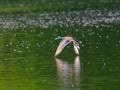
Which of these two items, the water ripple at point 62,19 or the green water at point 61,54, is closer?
the green water at point 61,54

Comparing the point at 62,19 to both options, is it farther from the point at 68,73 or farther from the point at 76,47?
the point at 68,73

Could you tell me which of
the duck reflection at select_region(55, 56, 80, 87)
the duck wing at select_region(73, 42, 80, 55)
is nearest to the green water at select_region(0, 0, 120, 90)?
the duck reflection at select_region(55, 56, 80, 87)

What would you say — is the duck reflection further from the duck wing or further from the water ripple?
the water ripple

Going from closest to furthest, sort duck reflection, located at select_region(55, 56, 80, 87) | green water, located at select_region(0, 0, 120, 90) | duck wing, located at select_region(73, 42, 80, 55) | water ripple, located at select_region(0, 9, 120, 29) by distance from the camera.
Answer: duck reflection, located at select_region(55, 56, 80, 87) → green water, located at select_region(0, 0, 120, 90) → duck wing, located at select_region(73, 42, 80, 55) → water ripple, located at select_region(0, 9, 120, 29)

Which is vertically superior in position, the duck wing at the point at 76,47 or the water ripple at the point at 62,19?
the duck wing at the point at 76,47

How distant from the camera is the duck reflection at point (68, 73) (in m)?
21.0

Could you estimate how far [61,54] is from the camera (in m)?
30.0

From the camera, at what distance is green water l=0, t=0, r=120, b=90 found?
70.6 ft

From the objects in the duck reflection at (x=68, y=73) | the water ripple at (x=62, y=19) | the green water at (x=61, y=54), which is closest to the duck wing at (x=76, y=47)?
the green water at (x=61, y=54)

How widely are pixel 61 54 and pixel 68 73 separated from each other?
6.61m

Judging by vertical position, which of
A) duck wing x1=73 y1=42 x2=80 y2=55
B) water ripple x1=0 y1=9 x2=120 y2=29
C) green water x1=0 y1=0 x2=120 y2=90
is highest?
duck wing x1=73 y1=42 x2=80 y2=55

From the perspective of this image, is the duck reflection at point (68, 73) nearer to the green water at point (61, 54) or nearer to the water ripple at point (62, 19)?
the green water at point (61, 54)

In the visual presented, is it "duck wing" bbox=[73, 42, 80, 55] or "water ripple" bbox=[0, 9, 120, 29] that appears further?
"water ripple" bbox=[0, 9, 120, 29]

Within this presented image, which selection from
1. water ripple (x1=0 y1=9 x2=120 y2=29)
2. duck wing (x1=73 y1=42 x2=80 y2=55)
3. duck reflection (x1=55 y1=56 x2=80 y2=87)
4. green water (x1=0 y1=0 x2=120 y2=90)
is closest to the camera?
duck reflection (x1=55 y1=56 x2=80 y2=87)
